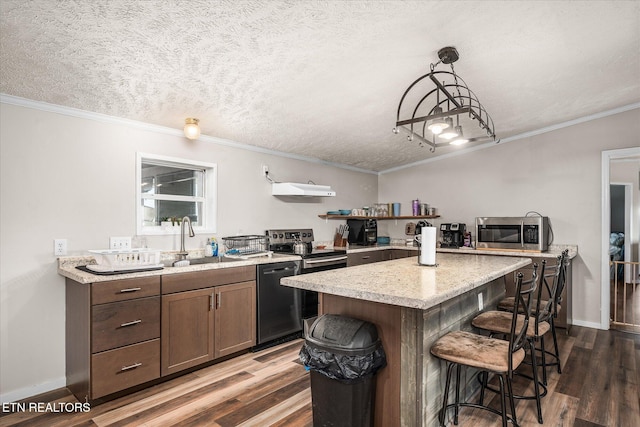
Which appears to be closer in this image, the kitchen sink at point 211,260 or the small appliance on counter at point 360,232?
the kitchen sink at point 211,260

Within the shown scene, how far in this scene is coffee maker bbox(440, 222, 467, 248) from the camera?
4891 millimetres

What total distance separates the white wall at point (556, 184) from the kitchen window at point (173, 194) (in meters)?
3.52

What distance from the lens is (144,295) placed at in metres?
2.47

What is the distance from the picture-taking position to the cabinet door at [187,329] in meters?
2.59

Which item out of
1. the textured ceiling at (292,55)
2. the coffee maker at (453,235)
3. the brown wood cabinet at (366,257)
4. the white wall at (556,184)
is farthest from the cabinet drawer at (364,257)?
the textured ceiling at (292,55)

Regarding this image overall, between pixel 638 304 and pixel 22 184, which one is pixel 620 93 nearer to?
pixel 638 304

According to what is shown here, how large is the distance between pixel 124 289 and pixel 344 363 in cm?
163

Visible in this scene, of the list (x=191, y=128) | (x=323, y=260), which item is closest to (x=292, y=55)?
(x=191, y=128)

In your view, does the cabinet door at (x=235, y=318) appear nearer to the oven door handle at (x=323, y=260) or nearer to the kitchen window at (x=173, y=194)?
the oven door handle at (x=323, y=260)

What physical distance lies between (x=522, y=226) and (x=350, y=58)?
313cm

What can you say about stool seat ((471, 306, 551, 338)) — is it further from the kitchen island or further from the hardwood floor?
the hardwood floor

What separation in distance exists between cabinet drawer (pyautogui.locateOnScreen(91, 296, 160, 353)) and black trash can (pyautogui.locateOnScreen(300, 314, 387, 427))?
52.2 inches

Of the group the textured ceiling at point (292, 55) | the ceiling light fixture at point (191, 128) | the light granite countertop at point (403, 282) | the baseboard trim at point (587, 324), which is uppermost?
the textured ceiling at point (292, 55)

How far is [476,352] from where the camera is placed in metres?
1.75
